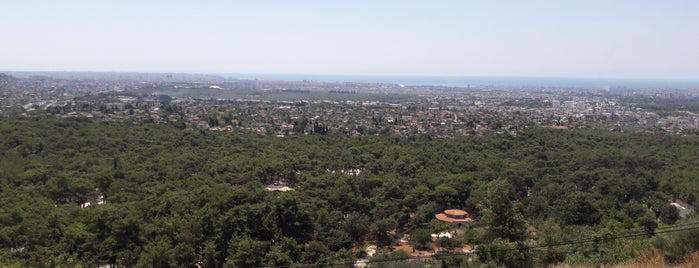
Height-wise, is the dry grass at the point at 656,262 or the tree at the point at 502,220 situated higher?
the dry grass at the point at 656,262

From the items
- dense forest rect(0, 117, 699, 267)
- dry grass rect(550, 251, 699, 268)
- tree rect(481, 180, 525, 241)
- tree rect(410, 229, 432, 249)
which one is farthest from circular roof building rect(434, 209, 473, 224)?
dry grass rect(550, 251, 699, 268)

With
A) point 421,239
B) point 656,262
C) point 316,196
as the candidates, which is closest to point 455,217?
point 421,239

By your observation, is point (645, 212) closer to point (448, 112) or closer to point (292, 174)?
point (292, 174)

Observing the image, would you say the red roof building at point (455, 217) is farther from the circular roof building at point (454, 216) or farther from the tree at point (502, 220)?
the tree at point (502, 220)

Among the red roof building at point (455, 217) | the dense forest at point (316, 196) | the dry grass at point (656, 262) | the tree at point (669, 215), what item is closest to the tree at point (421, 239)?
the dense forest at point (316, 196)

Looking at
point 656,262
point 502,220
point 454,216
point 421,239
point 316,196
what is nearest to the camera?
point 656,262

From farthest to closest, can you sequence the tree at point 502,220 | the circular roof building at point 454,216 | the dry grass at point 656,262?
the circular roof building at point 454,216, the tree at point 502,220, the dry grass at point 656,262

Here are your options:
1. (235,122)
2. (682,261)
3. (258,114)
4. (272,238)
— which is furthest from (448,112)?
(682,261)

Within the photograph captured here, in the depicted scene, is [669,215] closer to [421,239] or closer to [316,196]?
[421,239]

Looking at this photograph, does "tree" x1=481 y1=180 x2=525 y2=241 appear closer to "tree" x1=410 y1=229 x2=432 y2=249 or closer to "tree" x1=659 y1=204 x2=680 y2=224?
"tree" x1=410 y1=229 x2=432 y2=249
